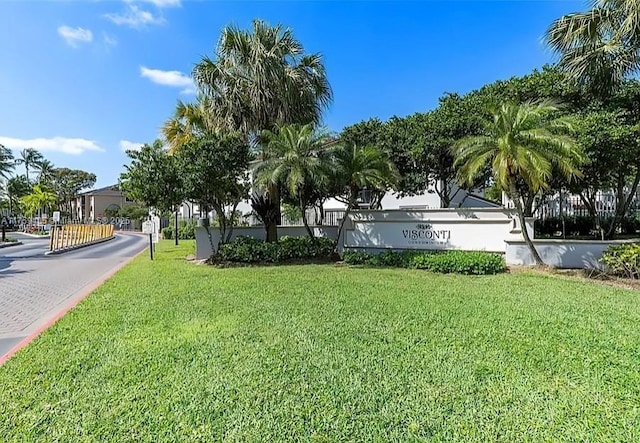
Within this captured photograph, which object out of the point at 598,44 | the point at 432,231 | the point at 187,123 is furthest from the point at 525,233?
the point at 187,123

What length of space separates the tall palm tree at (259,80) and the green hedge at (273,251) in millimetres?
1246

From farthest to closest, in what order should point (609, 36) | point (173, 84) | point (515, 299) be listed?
point (173, 84) → point (609, 36) → point (515, 299)

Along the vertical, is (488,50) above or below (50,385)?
above

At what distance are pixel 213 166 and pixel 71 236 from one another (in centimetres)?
1486

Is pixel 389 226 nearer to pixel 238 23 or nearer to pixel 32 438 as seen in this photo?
pixel 238 23

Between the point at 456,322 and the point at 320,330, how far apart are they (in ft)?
7.00

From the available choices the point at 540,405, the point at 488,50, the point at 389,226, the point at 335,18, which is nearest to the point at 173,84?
Result: the point at 335,18

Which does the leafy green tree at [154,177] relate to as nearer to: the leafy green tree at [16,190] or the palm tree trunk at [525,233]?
the palm tree trunk at [525,233]

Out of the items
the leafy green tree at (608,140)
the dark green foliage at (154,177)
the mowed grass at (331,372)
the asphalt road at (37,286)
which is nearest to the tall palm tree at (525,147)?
the leafy green tree at (608,140)

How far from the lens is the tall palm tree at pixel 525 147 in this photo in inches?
419

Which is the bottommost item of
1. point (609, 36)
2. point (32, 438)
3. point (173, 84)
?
point (32, 438)

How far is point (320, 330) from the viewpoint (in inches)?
225

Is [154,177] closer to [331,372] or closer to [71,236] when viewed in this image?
[331,372]

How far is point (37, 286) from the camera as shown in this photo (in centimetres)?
1031
